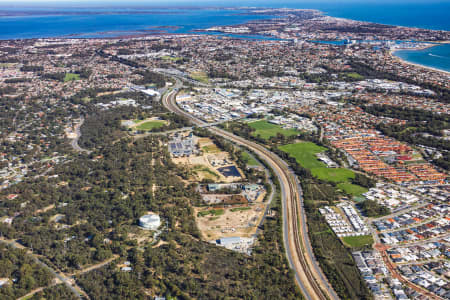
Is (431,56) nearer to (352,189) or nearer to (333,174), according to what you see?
(333,174)

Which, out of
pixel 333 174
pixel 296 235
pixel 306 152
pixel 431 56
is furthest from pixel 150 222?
pixel 431 56

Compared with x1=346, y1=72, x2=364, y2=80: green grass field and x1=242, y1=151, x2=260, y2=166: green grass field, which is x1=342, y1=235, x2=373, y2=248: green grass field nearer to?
x1=242, y1=151, x2=260, y2=166: green grass field

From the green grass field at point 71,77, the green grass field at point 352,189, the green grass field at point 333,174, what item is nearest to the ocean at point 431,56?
the green grass field at point 333,174

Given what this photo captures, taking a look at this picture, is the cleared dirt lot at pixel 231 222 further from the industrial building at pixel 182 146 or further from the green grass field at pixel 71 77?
the green grass field at pixel 71 77

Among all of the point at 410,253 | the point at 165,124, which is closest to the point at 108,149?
the point at 165,124

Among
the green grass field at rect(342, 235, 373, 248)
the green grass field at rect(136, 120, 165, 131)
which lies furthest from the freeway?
the green grass field at rect(136, 120, 165, 131)

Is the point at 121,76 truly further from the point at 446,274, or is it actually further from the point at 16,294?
the point at 446,274
